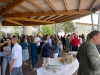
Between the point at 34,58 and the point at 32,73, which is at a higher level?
the point at 34,58

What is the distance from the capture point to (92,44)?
177 cm

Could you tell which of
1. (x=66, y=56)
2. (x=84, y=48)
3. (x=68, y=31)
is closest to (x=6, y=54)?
(x=66, y=56)

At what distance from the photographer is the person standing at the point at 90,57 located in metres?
1.67

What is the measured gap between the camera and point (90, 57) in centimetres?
169

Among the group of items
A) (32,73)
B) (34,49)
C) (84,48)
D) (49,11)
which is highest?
(49,11)

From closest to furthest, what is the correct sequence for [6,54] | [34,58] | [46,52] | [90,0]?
[6,54], [46,52], [34,58], [90,0]

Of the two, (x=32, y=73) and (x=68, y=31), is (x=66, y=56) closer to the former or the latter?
(x=32, y=73)

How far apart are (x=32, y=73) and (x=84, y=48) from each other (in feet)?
12.7

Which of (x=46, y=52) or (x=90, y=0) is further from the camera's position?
(x=90, y=0)

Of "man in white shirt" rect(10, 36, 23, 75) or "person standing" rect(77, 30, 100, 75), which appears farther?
"man in white shirt" rect(10, 36, 23, 75)

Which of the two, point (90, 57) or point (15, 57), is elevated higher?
point (90, 57)

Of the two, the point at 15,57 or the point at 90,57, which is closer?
the point at 90,57

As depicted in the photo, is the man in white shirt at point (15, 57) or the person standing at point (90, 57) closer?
the person standing at point (90, 57)

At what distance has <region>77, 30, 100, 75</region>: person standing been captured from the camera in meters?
1.67
